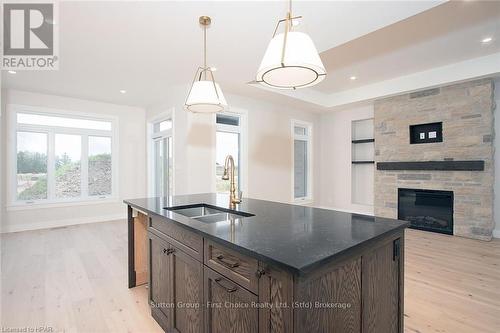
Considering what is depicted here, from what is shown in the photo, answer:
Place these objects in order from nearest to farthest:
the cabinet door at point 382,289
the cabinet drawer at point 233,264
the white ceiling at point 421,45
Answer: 1. the cabinet drawer at point 233,264
2. the cabinet door at point 382,289
3. the white ceiling at point 421,45

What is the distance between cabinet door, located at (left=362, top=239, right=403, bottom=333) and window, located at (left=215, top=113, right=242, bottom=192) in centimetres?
361

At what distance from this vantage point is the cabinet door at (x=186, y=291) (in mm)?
1460

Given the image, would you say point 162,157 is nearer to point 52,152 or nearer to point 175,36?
point 52,152

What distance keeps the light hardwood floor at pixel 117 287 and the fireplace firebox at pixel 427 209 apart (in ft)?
1.73

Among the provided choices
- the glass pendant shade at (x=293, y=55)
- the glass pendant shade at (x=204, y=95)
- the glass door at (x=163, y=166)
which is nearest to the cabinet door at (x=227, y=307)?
the glass pendant shade at (x=293, y=55)

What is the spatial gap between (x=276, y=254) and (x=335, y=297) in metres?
0.37

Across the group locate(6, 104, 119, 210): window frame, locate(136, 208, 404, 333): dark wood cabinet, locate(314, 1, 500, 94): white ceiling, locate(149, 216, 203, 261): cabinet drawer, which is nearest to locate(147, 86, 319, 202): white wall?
locate(6, 104, 119, 210): window frame

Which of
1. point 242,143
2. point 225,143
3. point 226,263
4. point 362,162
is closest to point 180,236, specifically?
point 226,263

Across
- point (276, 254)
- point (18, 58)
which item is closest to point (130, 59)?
point (18, 58)

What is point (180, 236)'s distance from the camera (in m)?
1.63

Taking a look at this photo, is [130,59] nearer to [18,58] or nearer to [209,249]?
[18,58]

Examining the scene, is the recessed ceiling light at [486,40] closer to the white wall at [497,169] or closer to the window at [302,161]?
the white wall at [497,169]

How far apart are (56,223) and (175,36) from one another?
4.72 meters

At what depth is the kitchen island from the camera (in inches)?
39.2
